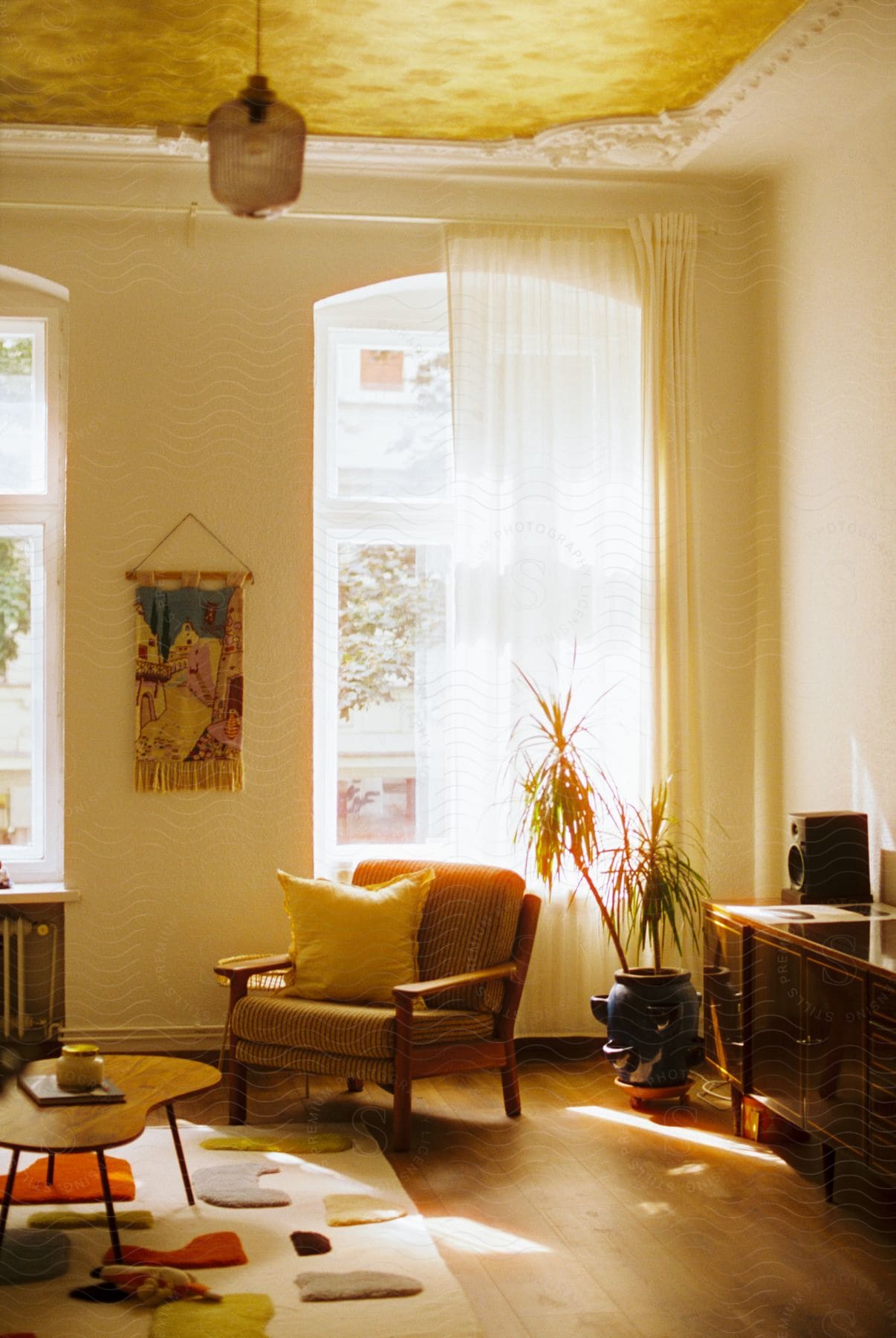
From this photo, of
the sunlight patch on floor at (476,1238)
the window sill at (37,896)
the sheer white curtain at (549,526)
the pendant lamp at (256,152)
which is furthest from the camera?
the sheer white curtain at (549,526)

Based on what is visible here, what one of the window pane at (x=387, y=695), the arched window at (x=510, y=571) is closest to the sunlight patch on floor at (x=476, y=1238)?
the arched window at (x=510, y=571)

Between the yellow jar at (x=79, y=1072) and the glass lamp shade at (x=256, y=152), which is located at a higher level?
the glass lamp shade at (x=256, y=152)

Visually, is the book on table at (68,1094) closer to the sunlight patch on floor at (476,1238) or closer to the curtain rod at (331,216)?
the sunlight patch on floor at (476,1238)

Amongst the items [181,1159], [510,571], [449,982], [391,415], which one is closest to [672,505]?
[510,571]

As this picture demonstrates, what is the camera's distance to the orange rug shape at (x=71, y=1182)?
9.85 ft

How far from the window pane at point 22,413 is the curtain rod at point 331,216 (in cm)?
44

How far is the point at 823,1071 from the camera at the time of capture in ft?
10.0

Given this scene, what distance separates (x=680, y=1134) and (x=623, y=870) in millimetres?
737

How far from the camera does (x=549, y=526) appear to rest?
4340 mm

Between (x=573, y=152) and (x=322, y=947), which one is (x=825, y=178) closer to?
(x=573, y=152)

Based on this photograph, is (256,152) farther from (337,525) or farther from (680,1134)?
(680,1134)

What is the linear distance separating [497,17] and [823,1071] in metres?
2.72

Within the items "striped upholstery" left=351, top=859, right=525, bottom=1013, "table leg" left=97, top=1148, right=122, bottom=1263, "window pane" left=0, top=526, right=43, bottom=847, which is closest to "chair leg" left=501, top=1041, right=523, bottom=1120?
"striped upholstery" left=351, top=859, right=525, bottom=1013

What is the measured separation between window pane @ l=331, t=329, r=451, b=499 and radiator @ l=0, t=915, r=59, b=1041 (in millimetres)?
1767
